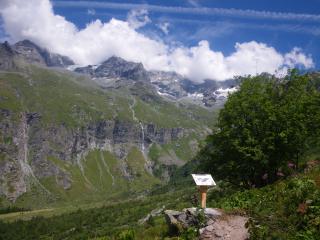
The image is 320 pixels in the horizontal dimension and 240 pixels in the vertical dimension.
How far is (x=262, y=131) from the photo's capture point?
34312 mm

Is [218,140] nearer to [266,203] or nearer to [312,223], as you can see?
[266,203]

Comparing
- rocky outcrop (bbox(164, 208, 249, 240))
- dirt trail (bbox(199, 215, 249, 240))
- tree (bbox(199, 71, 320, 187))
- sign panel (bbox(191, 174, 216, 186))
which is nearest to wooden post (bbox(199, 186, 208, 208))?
sign panel (bbox(191, 174, 216, 186))

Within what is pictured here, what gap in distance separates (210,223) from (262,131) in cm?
1452

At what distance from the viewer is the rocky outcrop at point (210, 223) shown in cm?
2072

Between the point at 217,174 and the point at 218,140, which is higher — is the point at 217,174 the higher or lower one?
the lower one

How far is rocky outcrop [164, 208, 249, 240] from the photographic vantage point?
20719 mm

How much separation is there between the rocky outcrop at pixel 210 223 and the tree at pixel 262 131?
449 inches

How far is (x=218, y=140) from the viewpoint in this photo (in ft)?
121

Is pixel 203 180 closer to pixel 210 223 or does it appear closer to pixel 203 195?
pixel 203 195

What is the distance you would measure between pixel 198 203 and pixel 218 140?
12269 mm

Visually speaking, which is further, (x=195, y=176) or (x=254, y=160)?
(x=254, y=160)

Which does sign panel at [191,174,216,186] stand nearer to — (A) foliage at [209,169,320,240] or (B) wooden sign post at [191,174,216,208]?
(B) wooden sign post at [191,174,216,208]

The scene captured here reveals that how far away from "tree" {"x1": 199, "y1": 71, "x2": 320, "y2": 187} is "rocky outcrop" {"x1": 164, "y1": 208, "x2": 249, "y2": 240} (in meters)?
11.4

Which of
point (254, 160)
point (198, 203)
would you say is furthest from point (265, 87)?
point (198, 203)
